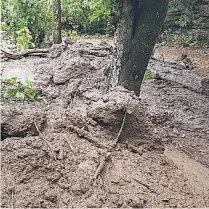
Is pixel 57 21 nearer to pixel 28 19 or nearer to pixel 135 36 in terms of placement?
pixel 28 19

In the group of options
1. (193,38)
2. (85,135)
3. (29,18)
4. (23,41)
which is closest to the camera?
(85,135)

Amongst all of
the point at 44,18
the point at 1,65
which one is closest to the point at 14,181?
the point at 1,65

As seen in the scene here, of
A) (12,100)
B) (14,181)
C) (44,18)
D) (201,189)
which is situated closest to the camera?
(14,181)

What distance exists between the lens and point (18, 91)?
201 inches

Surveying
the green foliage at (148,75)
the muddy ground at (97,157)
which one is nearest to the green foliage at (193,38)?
the green foliage at (148,75)

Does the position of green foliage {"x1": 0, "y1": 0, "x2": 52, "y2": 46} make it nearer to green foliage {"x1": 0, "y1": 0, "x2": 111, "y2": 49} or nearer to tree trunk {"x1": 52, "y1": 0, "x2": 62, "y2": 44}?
green foliage {"x1": 0, "y1": 0, "x2": 111, "y2": 49}

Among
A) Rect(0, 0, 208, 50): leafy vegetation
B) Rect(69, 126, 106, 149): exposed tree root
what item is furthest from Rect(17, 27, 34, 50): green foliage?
Rect(69, 126, 106, 149): exposed tree root

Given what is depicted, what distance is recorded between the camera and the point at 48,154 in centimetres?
315

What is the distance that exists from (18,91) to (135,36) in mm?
1706

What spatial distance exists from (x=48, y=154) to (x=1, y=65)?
441 centimetres

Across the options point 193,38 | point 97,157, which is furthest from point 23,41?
point 193,38

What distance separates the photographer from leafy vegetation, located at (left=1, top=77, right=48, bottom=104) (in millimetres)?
4957

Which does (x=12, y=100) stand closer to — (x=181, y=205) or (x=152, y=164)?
(x=152, y=164)

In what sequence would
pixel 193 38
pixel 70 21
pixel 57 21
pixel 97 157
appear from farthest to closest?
pixel 70 21, pixel 193 38, pixel 57 21, pixel 97 157
